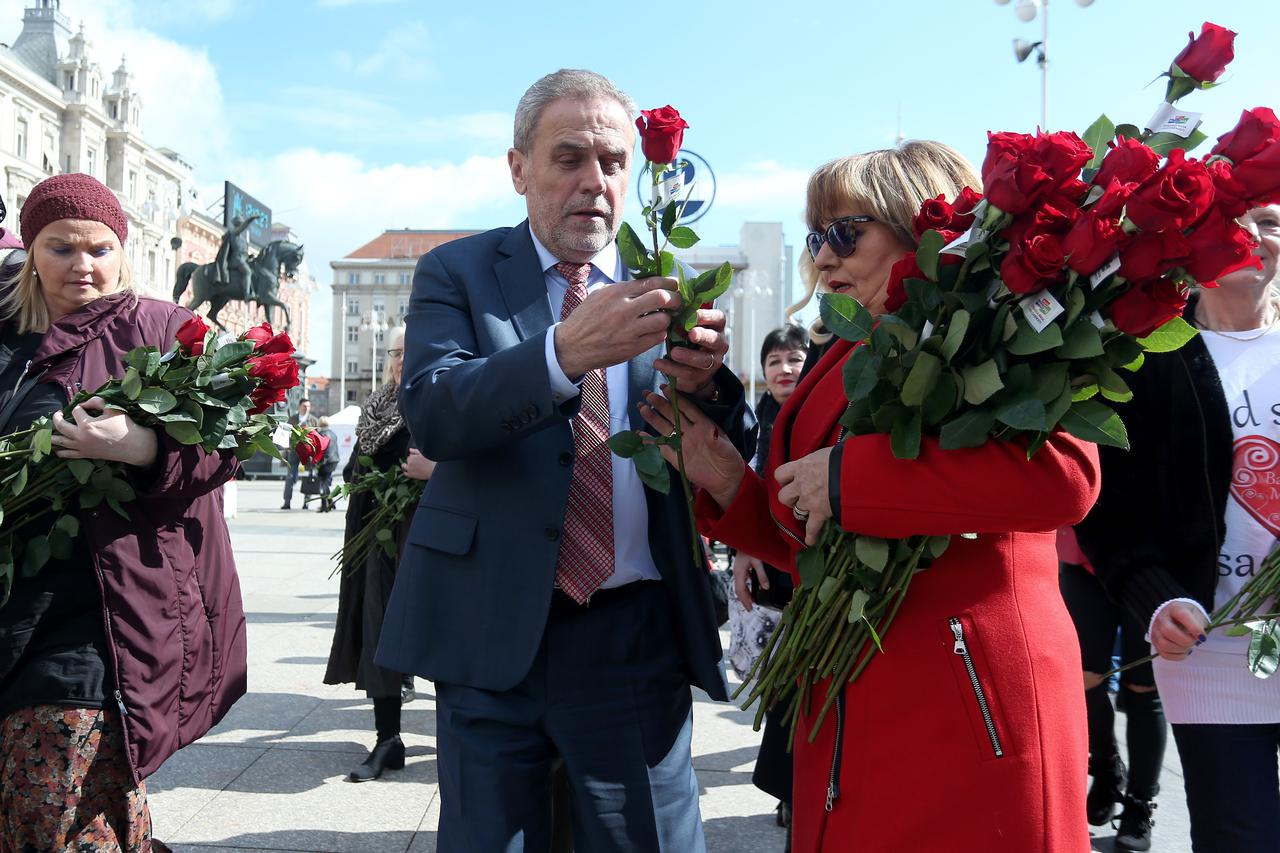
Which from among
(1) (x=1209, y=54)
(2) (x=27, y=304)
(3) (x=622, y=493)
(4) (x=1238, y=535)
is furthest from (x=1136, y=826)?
(2) (x=27, y=304)

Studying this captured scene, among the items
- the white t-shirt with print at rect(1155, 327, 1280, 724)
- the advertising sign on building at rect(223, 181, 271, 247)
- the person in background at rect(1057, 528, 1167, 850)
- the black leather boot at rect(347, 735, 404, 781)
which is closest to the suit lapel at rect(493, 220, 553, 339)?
the white t-shirt with print at rect(1155, 327, 1280, 724)

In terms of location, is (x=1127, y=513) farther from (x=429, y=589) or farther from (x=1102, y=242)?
(x=429, y=589)

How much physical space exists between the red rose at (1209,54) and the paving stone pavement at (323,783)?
3054 millimetres

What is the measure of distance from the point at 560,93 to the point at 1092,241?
1.11 metres

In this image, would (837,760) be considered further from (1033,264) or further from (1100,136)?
(1100,136)

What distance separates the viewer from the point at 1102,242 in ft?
4.84

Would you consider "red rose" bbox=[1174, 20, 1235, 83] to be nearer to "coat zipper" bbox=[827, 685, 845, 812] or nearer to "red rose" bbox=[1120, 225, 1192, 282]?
"red rose" bbox=[1120, 225, 1192, 282]

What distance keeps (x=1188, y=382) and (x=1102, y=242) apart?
1205mm

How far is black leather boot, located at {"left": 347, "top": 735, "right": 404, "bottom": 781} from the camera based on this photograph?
450 cm

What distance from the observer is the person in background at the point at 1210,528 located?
233 cm

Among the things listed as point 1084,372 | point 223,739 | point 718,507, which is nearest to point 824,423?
point 718,507

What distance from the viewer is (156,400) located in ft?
8.21

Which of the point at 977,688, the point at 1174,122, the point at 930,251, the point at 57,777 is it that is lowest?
the point at 57,777

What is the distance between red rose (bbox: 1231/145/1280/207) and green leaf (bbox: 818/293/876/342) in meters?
0.56
